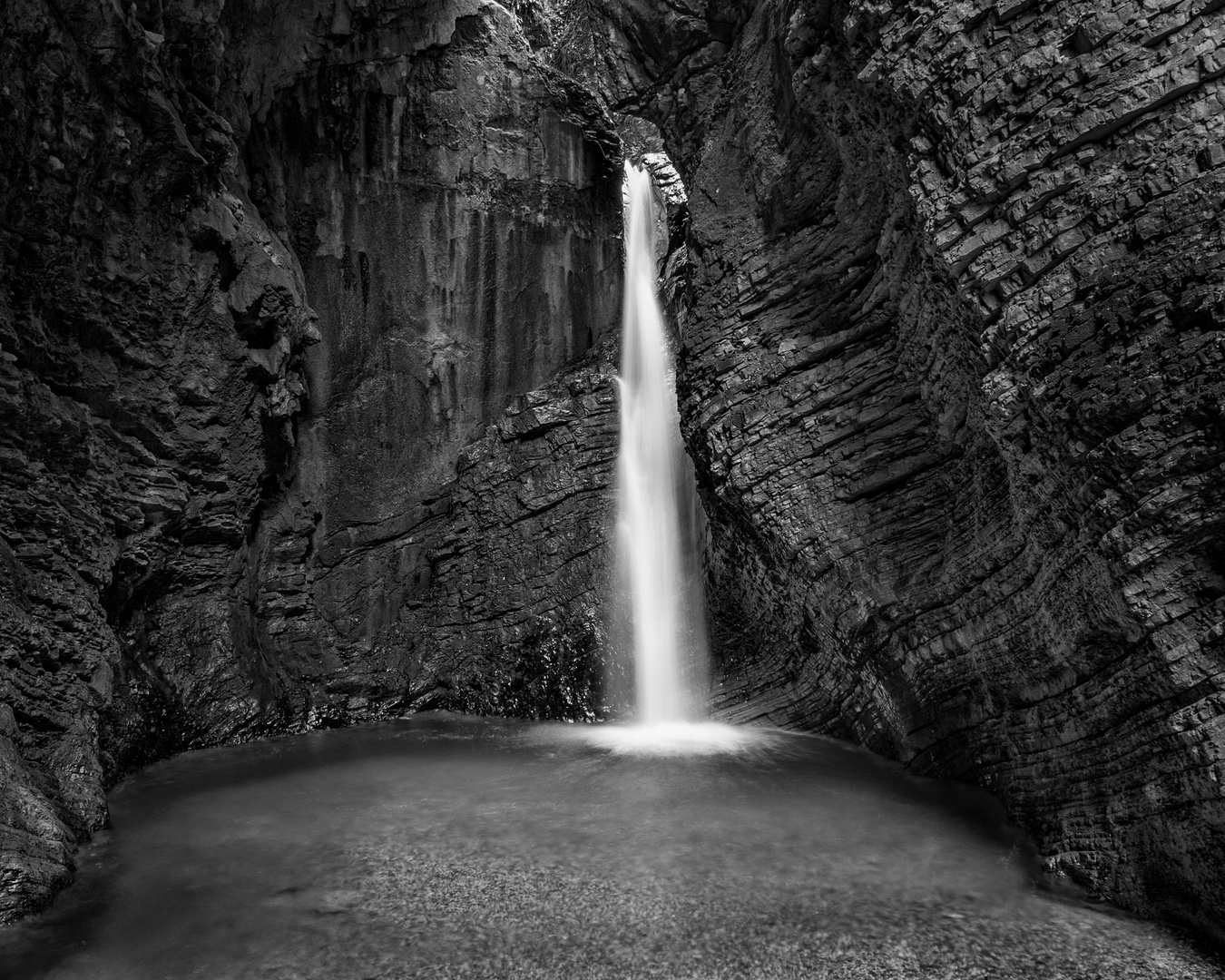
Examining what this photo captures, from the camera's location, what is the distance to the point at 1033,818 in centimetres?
747

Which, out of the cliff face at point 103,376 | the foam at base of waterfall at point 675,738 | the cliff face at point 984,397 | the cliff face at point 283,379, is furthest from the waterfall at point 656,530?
the cliff face at point 103,376

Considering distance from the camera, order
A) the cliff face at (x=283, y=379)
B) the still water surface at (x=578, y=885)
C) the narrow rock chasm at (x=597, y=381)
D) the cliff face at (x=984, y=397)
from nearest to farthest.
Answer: the still water surface at (x=578, y=885) → the cliff face at (x=984, y=397) → the narrow rock chasm at (x=597, y=381) → the cliff face at (x=283, y=379)

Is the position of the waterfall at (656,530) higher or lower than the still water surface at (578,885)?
higher

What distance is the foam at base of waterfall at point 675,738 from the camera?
437 inches

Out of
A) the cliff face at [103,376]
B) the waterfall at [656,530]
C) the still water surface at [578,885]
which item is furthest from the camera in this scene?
the waterfall at [656,530]

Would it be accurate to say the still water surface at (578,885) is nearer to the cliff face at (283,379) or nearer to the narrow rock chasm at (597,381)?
the narrow rock chasm at (597,381)

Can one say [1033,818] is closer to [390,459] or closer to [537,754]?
[537,754]

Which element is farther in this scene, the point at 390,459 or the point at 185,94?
the point at 390,459


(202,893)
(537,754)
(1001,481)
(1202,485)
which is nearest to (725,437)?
(1001,481)

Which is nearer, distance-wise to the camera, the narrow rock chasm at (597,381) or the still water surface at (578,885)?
the still water surface at (578,885)

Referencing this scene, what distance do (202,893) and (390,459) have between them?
1078 centimetres

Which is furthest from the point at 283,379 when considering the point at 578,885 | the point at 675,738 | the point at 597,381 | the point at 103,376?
Result: the point at 578,885

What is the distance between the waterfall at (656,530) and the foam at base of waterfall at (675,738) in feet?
1.56

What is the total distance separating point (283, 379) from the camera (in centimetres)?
1484
